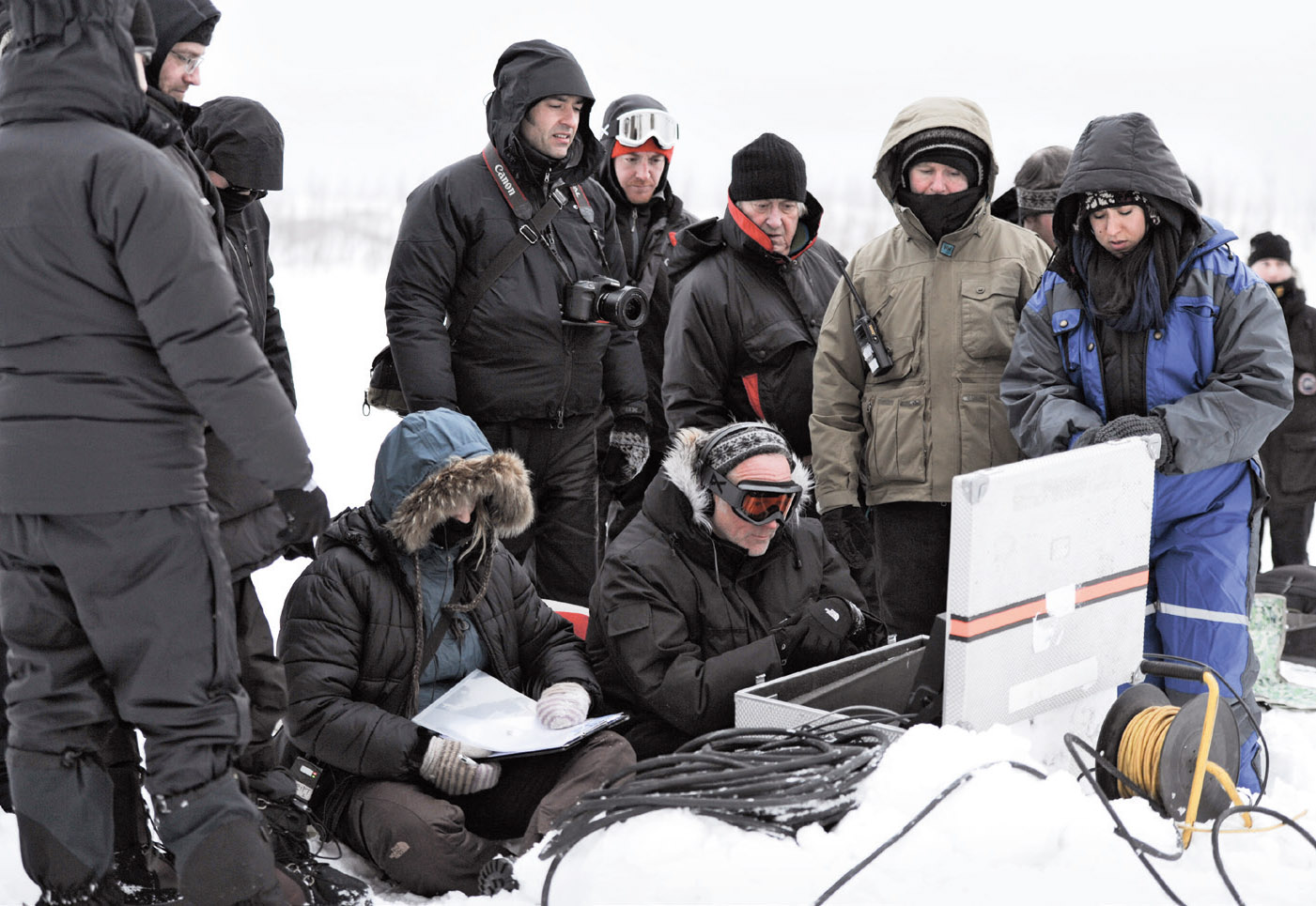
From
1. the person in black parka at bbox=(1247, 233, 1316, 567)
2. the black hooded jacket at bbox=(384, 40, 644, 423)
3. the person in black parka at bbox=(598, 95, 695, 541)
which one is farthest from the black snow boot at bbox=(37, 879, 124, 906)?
the person in black parka at bbox=(1247, 233, 1316, 567)

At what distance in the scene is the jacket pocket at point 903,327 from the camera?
10.6 feet

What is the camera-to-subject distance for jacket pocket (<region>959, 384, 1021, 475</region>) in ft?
10.5

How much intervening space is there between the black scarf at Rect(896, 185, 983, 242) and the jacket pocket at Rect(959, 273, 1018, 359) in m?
0.14

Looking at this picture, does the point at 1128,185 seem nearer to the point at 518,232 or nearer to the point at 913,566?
the point at 913,566

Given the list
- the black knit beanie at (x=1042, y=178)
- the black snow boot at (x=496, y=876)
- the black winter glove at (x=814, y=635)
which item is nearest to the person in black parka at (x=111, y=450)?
the black snow boot at (x=496, y=876)

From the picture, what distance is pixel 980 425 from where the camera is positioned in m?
3.19

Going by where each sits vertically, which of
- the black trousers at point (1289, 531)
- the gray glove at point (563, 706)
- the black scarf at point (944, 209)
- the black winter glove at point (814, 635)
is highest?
the black scarf at point (944, 209)

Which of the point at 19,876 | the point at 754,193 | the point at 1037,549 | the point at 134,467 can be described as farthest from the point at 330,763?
the point at 754,193

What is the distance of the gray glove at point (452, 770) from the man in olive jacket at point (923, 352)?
1.19m

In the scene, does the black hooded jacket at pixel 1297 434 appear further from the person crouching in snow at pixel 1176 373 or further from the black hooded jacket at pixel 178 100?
the black hooded jacket at pixel 178 100

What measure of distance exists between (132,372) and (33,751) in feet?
1.98

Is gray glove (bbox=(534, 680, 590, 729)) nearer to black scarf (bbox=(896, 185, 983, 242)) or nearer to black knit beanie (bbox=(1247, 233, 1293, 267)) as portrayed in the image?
black scarf (bbox=(896, 185, 983, 242))

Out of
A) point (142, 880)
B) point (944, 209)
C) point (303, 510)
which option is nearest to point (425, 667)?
point (142, 880)

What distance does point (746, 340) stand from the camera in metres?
3.73
